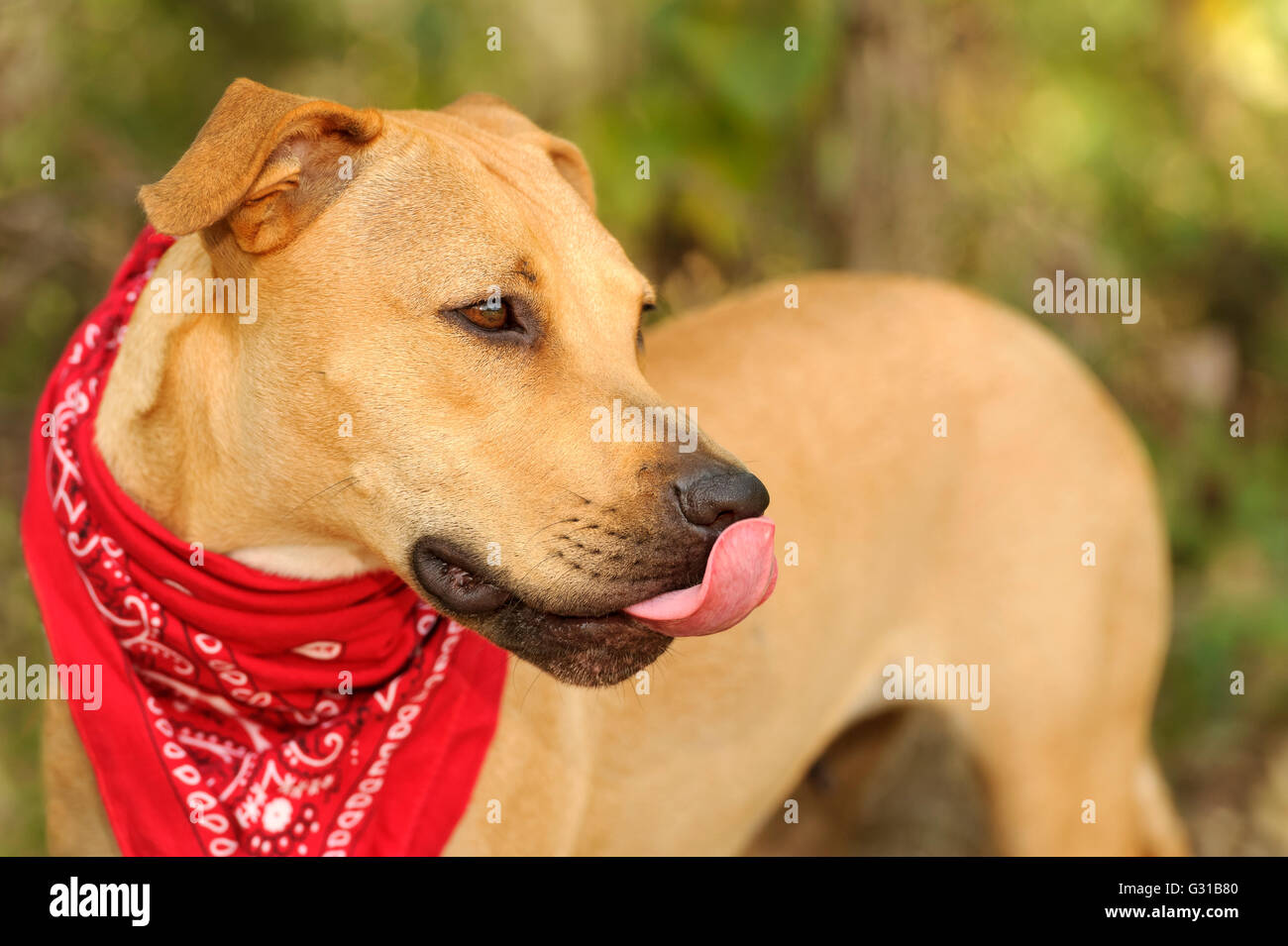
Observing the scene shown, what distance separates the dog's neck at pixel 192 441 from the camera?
2324 mm

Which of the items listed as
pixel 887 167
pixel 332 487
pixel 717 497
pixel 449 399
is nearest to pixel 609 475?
pixel 717 497

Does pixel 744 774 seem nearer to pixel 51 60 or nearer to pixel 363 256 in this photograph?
pixel 363 256

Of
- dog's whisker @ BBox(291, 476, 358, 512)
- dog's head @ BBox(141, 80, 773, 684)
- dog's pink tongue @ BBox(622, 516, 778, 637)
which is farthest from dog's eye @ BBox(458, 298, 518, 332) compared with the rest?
dog's pink tongue @ BBox(622, 516, 778, 637)

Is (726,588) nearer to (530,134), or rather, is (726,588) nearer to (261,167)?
(261,167)

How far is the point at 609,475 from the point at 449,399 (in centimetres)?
32

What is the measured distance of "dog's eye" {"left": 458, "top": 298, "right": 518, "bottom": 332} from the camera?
87.0 inches

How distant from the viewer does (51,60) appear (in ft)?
14.9

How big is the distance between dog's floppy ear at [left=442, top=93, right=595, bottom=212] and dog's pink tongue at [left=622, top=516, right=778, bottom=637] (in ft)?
3.50
